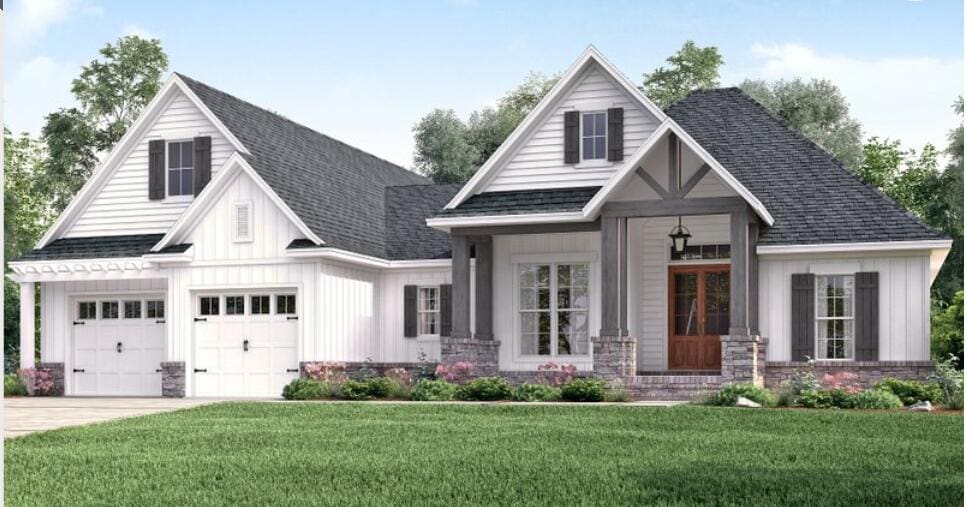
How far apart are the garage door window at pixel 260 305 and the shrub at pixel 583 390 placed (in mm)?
6567

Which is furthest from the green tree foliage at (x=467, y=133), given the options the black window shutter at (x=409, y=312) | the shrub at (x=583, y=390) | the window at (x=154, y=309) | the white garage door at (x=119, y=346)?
the shrub at (x=583, y=390)

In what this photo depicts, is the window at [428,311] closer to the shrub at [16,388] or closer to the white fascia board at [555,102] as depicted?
the white fascia board at [555,102]

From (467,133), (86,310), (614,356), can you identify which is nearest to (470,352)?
(614,356)

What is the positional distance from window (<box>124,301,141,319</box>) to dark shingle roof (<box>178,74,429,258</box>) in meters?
3.92

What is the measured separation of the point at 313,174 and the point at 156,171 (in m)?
3.16

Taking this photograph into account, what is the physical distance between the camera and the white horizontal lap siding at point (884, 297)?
71.7ft

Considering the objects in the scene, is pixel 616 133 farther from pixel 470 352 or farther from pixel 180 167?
pixel 180 167

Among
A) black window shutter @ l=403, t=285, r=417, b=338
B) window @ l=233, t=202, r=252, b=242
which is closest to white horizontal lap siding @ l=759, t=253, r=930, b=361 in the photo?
black window shutter @ l=403, t=285, r=417, b=338

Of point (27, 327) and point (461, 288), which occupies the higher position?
point (461, 288)

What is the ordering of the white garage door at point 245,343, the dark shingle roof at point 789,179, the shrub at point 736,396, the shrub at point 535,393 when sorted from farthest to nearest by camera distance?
the white garage door at point 245,343 → the dark shingle roof at point 789,179 → the shrub at point 535,393 → the shrub at point 736,396

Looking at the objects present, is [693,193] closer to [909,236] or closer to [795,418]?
[909,236]

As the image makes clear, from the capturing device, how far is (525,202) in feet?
75.9

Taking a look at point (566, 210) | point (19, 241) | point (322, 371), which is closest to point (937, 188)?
point (566, 210)

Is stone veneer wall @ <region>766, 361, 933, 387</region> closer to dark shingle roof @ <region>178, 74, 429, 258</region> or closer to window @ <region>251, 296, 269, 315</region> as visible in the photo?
dark shingle roof @ <region>178, 74, 429, 258</region>
